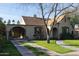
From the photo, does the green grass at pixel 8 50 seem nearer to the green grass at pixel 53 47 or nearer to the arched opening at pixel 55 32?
the green grass at pixel 53 47

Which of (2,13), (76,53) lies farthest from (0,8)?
(76,53)

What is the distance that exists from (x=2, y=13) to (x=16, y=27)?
683mm

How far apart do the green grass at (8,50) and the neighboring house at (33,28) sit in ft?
1.00

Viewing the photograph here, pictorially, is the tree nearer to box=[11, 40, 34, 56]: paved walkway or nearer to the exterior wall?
the exterior wall

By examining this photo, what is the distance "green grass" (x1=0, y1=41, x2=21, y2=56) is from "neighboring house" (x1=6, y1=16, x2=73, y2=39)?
0.31 m

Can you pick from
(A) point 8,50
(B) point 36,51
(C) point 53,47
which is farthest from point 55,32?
(A) point 8,50

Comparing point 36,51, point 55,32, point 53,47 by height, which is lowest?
point 36,51

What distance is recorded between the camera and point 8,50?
113 ft

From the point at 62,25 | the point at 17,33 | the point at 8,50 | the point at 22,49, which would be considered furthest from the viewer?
the point at 62,25

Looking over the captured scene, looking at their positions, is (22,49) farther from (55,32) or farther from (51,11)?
(51,11)

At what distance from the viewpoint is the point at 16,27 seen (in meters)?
34.8

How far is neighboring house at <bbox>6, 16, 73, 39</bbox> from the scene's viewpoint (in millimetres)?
34688

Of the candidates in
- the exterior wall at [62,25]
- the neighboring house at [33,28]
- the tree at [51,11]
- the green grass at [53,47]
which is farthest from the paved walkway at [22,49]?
the exterior wall at [62,25]

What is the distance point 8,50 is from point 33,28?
3.74 feet
